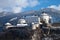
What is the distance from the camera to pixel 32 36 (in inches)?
1220

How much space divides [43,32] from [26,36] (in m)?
6.63

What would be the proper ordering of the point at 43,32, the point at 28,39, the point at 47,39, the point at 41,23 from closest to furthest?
the point at 28,39 < the point at 47,39 < the point at 43,32 < the point at 41,23

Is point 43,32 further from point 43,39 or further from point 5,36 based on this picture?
point 5,36

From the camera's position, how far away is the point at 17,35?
3148cm

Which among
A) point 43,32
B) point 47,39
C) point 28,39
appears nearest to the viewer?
point 28,39

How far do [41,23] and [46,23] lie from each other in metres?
1.22

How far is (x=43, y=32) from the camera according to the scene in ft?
119

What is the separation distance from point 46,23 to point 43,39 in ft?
28.7

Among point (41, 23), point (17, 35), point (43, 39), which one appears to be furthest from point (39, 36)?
point (41, 23)

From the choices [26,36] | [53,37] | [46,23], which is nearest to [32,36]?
[26,36]

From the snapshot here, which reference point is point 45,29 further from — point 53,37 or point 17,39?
point 17,39

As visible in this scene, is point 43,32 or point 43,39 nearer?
point 43,39

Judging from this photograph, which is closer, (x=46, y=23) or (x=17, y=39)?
(x=17, y=39)

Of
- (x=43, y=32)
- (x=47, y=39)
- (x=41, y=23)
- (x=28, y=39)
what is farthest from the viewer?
(x=41, y=23)
